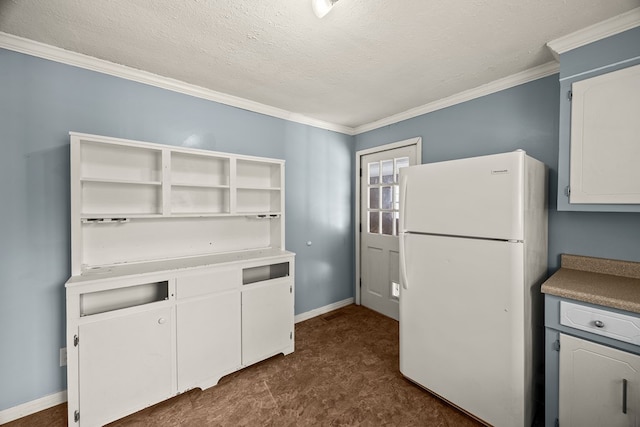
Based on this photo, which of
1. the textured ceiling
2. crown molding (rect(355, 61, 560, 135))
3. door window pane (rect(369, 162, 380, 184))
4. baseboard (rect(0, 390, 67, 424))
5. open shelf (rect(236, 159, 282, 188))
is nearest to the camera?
the textured ceiling

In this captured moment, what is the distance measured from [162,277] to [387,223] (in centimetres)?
245

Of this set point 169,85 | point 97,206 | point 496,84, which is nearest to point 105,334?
point 97,206

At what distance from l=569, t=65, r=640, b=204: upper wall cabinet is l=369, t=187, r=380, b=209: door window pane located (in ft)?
6.34

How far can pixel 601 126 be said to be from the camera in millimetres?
1536

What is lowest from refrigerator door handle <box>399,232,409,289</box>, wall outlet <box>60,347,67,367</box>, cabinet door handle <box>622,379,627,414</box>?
wall outlet <box>60,347,67,367</box>

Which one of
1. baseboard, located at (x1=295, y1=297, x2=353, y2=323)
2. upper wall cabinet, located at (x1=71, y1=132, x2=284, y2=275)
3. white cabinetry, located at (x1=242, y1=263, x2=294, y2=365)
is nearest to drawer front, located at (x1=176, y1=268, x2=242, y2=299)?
white cabinetry, located at (x1=242, y1=263, x2=294, y2=365)

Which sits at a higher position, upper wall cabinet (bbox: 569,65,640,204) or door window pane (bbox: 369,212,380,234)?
upper wall cabinet (bbox: 569,65,640,204)

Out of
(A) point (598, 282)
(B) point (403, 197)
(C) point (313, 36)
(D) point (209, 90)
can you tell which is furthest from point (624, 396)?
(D) point (209, 90)

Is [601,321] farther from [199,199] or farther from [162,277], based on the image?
[199,199]

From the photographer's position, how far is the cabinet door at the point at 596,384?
126 centimetres

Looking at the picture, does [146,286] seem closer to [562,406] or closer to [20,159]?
[20,159]

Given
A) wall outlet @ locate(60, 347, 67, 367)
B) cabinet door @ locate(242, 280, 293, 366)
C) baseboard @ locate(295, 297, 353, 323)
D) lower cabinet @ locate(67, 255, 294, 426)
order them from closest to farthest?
lower cabinet @ locate(67, 255, 294, 426) < wall outlet @ locate(60, 347, 67, 367) < cabinet door @ locate(242, 280, 293, 366) < baseboard @ locate(295, 297, 353, 323)

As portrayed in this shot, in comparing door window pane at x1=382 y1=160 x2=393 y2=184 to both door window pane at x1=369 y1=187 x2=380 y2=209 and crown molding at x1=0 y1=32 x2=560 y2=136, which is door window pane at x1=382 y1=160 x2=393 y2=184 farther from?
crown molding at x1=0 y1=32 x2=560 y2=136

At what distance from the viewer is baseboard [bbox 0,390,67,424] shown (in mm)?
1711
